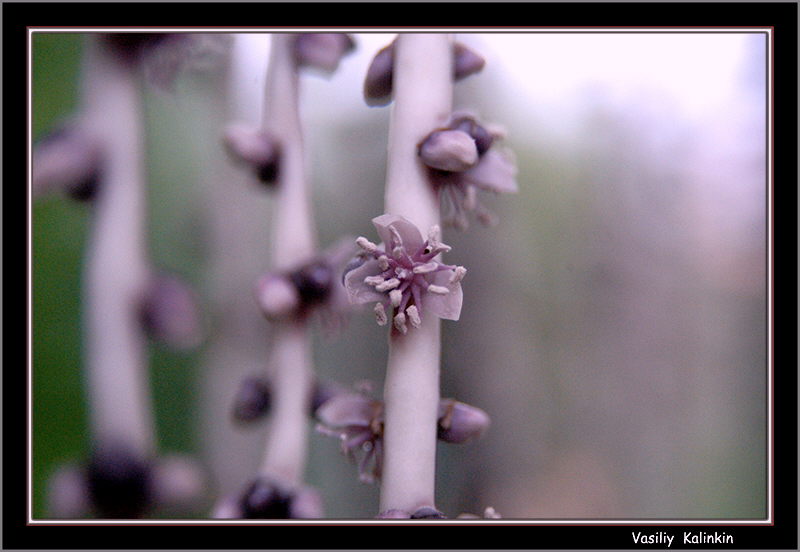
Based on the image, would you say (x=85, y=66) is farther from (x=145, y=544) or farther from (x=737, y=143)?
(x=737, y=143)

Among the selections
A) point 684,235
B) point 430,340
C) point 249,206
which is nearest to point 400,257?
point 430,340

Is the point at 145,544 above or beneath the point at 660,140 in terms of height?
beneath

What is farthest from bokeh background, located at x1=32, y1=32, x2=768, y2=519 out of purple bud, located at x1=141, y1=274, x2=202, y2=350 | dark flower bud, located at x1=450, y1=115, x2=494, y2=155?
dark flower bud, located at x1=450, y1=115, x2=494, y2=155

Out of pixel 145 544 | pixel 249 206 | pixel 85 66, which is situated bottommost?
pixel 145 544

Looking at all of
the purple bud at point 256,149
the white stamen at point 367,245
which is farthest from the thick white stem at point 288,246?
the white stamen at point 367,245

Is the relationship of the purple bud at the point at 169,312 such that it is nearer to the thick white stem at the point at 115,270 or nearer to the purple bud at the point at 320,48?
the thick white stem at the point at 115,270

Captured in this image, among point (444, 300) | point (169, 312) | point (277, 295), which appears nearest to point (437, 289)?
point (444, 300)
